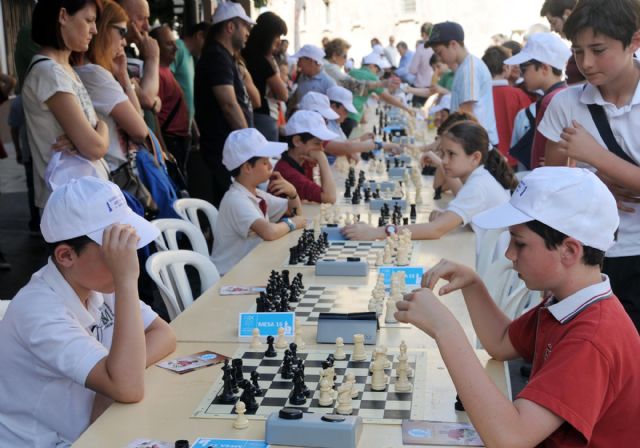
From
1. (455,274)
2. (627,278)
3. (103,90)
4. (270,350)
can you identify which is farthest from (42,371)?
(103,90)

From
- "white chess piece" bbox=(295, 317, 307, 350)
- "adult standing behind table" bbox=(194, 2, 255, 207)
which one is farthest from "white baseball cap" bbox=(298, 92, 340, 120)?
"white chess piece" bbox=(295, 317, 307, 350)

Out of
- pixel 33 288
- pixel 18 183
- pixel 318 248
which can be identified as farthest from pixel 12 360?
pixel 18 183

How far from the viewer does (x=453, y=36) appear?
6.80 metres

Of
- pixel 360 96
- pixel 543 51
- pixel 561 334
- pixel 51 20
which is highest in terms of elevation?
pixel 51 20

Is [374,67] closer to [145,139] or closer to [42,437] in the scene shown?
[145,139]

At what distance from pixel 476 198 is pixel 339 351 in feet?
7.11

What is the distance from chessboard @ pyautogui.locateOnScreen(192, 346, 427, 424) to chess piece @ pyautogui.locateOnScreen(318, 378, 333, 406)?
Answer: 1cm

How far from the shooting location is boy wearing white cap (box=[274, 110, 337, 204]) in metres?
5.80

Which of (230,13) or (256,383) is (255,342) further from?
(230,13)

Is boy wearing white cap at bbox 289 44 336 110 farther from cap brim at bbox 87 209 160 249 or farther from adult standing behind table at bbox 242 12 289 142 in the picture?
cap brim at bbox 87 209 160 249

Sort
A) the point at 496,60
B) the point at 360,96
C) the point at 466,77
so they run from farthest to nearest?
the point at 360,96 → the point at 496,60 → the point at 466,77

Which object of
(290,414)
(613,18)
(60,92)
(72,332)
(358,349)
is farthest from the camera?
(60,92)

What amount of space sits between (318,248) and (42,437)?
2.00 m

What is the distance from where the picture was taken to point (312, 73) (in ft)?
29.6
